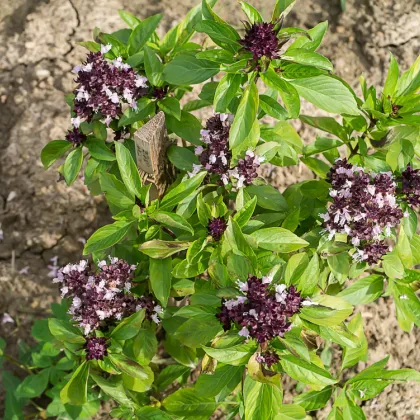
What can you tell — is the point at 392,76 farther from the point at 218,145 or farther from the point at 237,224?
the point at 237,224

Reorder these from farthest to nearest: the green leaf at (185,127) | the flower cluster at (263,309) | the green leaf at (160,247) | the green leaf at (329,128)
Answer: the green leaf at (329,128)
the green leaf at (185,127)
the green leaf at (160,247)
the flower cluster at (263,309)

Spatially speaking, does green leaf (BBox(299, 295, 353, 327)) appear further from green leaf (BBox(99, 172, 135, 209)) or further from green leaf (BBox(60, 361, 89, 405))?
green leaf (BBox(60, 361, 89, 405))

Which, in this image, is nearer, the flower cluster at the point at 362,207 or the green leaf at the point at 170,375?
the flower cluster at the point at 362,207

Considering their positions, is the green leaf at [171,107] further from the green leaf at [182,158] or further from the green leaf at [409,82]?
the green leaf at [409,82]

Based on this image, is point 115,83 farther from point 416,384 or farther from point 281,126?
point 416,384

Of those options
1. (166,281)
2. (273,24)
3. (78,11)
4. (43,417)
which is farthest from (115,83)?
(78,11)

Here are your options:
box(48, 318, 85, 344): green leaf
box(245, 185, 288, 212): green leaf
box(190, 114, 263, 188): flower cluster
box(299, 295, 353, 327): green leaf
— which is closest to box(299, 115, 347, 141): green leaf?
box(245, 185, 288, 212): green leaf

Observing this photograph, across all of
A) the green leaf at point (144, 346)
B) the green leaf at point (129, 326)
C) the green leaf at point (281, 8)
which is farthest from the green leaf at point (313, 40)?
the green leaf at point (144, 346)
